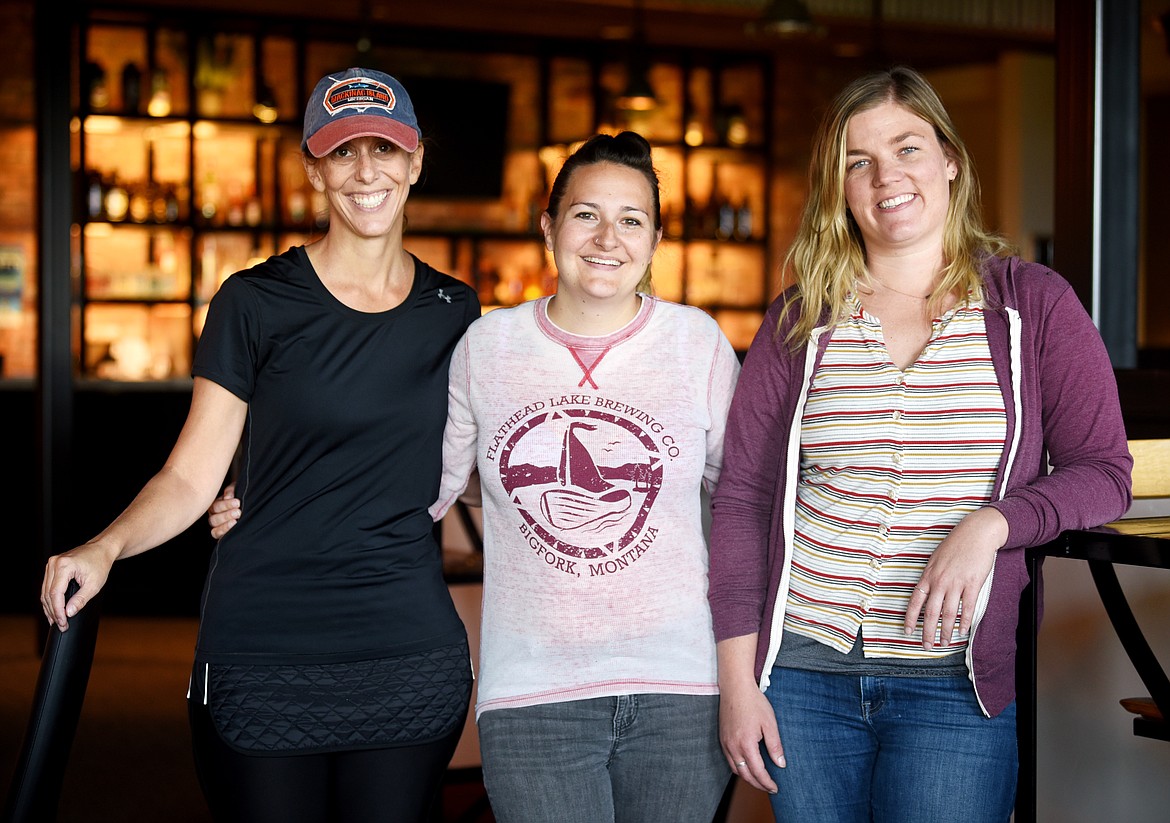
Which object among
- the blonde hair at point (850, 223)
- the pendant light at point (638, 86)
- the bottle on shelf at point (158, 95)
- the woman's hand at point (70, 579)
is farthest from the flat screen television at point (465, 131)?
the woman's hand at point (70, 579)

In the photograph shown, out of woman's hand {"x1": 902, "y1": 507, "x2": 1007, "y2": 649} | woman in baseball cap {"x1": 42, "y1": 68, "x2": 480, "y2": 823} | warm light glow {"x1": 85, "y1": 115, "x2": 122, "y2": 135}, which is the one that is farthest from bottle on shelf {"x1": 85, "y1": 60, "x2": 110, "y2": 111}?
woman's hand {"x1": 902, "y1": 507, "x2": 1007, "y2": 649}

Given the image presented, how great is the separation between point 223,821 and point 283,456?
0.52 meters

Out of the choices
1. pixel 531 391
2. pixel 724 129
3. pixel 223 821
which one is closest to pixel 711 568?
pixel 531 391

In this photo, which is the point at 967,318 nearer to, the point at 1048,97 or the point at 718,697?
the point at 718,697

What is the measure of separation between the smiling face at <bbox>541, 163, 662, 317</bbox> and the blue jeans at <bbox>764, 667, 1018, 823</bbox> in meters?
0.59

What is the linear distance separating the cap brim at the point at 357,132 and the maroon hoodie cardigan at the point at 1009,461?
0.65 metres

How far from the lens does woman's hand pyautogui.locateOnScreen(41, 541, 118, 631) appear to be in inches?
58.1

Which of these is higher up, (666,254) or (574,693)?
(666,254)

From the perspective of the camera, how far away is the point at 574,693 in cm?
163

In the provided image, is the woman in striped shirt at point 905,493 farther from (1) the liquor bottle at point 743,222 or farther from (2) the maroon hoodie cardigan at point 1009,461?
(1) the liquor bottle at point 743,222

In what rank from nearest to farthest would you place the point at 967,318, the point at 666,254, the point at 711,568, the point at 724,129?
the point at 967,318
the point at 711,568
the point at 666,254
the point at 724,129

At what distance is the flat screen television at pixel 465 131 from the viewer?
24.4 ft

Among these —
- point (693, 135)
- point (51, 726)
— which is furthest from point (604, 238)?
point (693, 135)

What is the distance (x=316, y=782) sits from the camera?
5.57 feet
